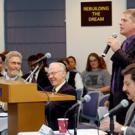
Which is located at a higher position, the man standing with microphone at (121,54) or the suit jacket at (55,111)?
the man standing with microphone at (121,54)

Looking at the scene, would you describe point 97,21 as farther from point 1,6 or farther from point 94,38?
point 1,6

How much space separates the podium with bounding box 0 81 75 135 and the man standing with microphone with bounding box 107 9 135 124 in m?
0.42

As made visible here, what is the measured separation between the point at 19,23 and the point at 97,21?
142cm

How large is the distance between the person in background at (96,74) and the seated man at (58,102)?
8.97 ft

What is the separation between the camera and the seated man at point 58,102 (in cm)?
484

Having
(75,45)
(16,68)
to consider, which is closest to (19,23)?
(75,45)

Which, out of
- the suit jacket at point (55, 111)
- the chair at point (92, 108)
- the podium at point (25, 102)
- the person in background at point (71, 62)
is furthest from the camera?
the person in background at point (71, 62)

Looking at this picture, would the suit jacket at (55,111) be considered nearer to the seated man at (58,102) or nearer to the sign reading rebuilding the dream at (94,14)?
the seated man at (58,102)

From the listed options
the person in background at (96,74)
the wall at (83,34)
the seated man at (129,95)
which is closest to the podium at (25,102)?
the seated man at (129,95)

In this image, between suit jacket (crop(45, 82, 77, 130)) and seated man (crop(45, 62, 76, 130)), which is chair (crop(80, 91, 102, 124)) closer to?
seated man (crop(45, 62, 76, 130))

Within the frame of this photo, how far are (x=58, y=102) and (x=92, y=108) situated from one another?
5.76ft

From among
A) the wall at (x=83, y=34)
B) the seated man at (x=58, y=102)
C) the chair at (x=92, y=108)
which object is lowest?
the chair at (x=92, y=108)

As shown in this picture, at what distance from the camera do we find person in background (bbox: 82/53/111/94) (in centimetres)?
821

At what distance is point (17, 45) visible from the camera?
898 centimetres
